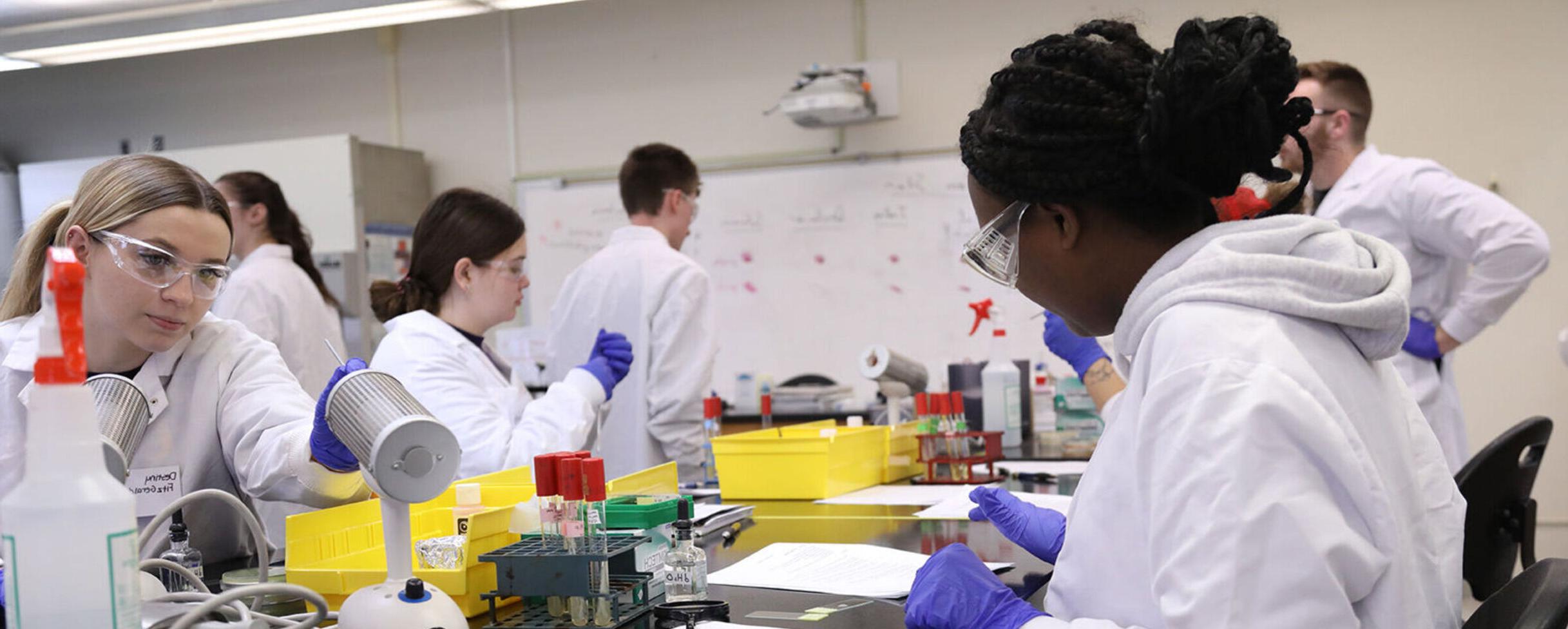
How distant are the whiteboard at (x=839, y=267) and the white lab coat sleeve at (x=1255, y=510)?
3.80 m

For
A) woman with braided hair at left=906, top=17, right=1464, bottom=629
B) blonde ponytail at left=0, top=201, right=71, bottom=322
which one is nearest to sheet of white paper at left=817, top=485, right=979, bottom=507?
woman with braided hair at left=906, top=17, right=1464, bottom=629

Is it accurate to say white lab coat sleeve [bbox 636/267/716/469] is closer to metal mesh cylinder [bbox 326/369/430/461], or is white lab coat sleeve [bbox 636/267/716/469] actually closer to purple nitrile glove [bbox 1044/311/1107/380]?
purple nitrile glove [bbox 1044/311/1107/380]

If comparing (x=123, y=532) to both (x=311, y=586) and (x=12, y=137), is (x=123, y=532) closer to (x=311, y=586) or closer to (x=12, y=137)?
(x=311, y=586)

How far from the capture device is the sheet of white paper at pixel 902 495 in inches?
82.9

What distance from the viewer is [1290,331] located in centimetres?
93

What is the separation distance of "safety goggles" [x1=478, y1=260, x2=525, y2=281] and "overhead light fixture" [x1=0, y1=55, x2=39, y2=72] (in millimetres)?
3344

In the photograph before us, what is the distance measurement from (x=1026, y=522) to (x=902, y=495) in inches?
29.1

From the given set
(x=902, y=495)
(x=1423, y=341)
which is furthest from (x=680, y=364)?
(x=1423, y=341)

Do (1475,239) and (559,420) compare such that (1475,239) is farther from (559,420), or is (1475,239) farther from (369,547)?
(369,547)

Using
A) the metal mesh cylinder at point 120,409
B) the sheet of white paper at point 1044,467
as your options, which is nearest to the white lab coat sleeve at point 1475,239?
the sheet of white paper at point 1044,467

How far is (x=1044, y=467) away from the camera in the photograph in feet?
8.38

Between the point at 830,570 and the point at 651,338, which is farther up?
the point at 651,338

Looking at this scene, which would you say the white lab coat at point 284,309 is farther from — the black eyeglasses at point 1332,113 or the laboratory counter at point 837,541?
the black eyeglasses at point 1332,113

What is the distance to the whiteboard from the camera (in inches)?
191
